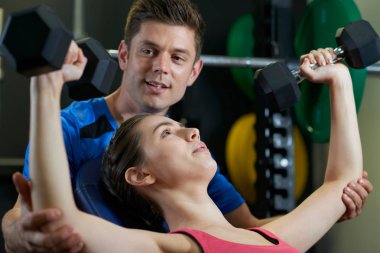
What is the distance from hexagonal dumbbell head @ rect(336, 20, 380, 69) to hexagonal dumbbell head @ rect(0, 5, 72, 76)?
0.98m

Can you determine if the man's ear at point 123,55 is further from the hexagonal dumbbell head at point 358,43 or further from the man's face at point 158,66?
the hexagonal dumbbell head at point 358,43

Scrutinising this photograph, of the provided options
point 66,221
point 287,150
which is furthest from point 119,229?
point 287,150

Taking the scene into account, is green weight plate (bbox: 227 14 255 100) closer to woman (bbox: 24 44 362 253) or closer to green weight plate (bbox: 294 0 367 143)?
green weight plate (bbox: 294 0 367 143)

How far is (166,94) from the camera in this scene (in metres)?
2.04

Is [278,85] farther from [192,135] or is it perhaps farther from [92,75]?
[92,75]

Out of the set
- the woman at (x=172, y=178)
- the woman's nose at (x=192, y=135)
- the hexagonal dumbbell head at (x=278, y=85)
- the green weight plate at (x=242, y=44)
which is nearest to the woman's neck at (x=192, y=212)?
the woman at (x=172, y=178)

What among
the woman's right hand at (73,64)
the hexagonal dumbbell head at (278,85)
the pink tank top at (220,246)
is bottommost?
the pink tank top at (220,246)

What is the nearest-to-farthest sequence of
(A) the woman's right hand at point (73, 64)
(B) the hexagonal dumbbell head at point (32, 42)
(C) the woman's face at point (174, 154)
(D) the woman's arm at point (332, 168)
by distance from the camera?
1. (B) the hexagonal dumbbell head at point (32, 42)
2. (A) the woman's right hand at point (73, 64)
3. (C) the woman's face at point (174, 154)
4. (D) the woman's arm at point (332, 168)

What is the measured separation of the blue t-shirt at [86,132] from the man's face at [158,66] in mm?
112

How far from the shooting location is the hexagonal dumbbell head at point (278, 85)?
67.9 inches

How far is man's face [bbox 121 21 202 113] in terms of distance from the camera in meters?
2.02

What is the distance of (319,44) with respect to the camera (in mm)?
3105

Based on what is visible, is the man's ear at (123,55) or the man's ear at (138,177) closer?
the man's ear at (138,177)

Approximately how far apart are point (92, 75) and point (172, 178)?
0.36 m
